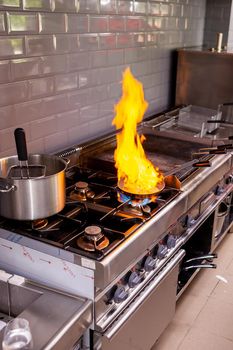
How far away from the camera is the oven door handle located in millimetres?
1282

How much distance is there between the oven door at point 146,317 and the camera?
51.1 inches

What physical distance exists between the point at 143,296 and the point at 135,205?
316 mm

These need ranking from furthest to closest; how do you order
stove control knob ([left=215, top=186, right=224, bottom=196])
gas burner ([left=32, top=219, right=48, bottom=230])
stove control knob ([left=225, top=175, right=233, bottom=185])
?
stove control knob ([left=225, top=175, right=233, bottom=185]), stove control knob ([left=215, top=186, right=224, bottom=196]), gas burner ([left=32, top=219, right=48, bottom=230])

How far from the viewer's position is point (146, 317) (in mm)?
1511

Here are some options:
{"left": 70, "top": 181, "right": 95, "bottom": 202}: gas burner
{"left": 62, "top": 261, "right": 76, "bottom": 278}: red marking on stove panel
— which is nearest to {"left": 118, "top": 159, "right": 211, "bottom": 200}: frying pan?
{"left": 70, "top": 181, "right": 95, "bottom": 202}: gas burner

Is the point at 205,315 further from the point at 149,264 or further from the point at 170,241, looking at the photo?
the point at 149,264

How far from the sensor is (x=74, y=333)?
1.10 m

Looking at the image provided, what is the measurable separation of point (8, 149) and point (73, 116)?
1.42ft

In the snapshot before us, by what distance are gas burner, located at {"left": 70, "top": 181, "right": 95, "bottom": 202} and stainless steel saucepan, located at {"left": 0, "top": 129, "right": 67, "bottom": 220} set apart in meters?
0.19

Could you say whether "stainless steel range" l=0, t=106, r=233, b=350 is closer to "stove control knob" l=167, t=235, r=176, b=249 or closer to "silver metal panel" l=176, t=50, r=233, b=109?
"stove control knob" l=167, t=235, r=176, b=249

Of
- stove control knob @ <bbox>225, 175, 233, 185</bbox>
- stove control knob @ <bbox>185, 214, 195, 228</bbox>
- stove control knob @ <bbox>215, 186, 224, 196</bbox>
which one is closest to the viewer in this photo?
stove control knob @ <bbox>185, 214, 195, 228</bbox>

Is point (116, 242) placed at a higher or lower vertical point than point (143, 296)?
higher

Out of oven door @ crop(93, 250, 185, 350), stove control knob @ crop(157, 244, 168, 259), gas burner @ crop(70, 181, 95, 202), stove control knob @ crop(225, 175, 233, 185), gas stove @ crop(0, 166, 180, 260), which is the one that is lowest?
oven door @ crop(93, 250, 185, 350)

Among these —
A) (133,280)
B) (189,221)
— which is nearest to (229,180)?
(189,221)
